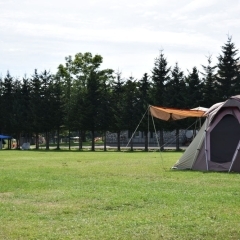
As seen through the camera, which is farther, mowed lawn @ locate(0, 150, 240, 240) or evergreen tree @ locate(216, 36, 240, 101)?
evergreen tree @ locate(216, 36, 240, 101)

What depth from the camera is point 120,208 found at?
911cm

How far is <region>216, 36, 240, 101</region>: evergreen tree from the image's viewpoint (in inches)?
1666

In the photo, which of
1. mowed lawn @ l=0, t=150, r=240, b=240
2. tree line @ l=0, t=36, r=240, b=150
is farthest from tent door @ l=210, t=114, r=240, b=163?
tree line @ l=0, t=36, r=240, b=150

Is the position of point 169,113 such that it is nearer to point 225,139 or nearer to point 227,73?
point 225,139

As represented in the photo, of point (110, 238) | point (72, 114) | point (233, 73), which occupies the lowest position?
point (110, 238)

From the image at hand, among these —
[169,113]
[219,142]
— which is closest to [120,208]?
[219,142]

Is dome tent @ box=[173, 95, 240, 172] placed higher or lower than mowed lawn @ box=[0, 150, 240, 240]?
higher

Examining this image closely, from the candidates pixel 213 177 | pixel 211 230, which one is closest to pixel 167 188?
pixel 213 177

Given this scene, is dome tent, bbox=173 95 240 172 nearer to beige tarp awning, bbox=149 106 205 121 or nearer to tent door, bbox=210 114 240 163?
tent door, bbox=210 114 240 163

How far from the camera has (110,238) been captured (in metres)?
6.82

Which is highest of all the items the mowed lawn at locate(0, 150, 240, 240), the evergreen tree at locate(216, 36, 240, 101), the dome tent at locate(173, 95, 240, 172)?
the evergreen tree at locate(216, 36, 240, 101)

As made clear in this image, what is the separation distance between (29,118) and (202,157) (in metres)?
39.0

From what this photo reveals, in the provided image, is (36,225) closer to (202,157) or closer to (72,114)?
(202,157)

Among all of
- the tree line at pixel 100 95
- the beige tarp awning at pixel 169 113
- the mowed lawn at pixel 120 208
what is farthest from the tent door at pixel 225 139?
the tree line at pixel 100 95
